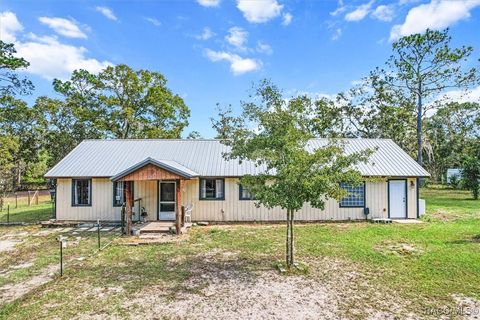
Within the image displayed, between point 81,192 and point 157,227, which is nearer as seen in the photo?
point 157,227

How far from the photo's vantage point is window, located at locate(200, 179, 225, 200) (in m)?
14.7

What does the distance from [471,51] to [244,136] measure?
88.3ft

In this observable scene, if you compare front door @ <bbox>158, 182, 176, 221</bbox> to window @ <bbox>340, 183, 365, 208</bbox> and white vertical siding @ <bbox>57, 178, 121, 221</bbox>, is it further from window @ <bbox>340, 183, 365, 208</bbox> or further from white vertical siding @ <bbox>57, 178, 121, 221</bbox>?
window @ <bbox>340, 183, 365, 208</bbox>

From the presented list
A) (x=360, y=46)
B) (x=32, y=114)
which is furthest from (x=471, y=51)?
(x=32, y=114)

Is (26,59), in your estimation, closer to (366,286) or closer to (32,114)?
(366,286)

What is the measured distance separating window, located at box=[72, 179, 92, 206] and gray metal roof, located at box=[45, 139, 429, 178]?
1.64ft

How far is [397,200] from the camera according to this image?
14891 mm

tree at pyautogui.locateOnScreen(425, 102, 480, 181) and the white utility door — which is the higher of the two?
tree at pyautogui.locateOnScreen(425, 102, 480, 181)

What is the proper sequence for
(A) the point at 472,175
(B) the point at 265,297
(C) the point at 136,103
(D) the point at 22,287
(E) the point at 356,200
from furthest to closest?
(C) the point at 136,103
(A) the point at 472,175
(E) the point at 356,200
(D) the point at 22,287
(B) the point at 265,297

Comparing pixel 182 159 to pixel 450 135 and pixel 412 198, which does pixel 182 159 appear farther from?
pixel 450 135

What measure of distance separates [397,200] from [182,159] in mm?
10684

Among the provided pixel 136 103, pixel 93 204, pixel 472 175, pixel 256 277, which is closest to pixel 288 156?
pixel 256 277

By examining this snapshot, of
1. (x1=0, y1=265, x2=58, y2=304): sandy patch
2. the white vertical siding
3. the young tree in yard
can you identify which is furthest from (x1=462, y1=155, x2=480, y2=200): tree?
(x1=0, y1=265, x2=58, y2=304): sandy patch

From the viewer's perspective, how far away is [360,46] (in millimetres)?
15875
